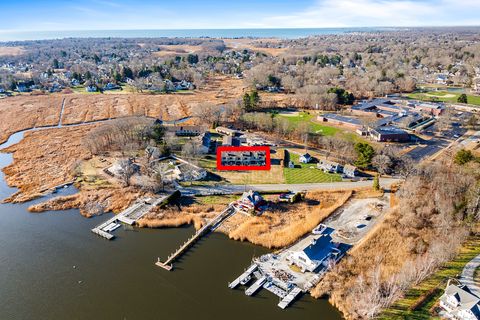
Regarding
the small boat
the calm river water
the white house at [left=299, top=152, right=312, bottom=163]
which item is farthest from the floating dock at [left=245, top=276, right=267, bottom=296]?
the white house at [left=299, top=152, right=312, bottom=163]

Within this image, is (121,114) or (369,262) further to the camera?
(121,114)

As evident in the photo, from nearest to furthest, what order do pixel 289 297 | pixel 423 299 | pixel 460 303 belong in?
pixel 460 303, pixel 423 299, pixel 289 297

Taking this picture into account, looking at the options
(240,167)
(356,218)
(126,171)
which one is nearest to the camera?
(356,218)

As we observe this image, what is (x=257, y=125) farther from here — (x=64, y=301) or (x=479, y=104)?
(x=479, y=104)

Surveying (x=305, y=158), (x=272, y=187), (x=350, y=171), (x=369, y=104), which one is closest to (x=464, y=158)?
(x=350, y=171)

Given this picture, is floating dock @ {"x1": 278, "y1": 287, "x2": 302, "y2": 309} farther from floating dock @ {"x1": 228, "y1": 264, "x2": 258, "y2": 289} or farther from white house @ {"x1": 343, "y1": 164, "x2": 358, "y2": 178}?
white house @ {"x1": 343, "y1": 164, "x2": 358, "y2": 178}

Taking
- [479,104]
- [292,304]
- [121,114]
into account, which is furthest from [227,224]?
[479,104]

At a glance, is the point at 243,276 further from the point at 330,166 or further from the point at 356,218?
the point at 330,166
